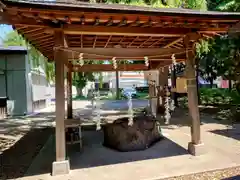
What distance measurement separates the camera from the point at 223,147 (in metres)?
5.41

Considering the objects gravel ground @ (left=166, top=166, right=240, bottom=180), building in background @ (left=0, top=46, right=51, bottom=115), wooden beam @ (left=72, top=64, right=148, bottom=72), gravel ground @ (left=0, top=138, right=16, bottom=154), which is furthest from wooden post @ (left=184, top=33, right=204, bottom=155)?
building in background @ (left=0, top=46, right=51, bottom=115)

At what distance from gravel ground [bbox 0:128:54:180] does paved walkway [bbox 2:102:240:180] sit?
268 mm

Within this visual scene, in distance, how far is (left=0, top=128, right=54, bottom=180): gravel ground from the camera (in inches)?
175

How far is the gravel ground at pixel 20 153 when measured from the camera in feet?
14.6

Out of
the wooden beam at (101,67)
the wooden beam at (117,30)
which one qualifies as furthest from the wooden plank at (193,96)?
the wooden beam at (101,67)

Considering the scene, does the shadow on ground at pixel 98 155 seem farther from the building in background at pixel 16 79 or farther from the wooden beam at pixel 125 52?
the building in background at pixel 16 79

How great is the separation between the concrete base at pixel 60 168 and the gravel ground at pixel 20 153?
0.66 meters

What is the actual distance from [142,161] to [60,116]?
184 cm

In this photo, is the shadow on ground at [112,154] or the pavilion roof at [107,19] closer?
the pavilion roof at [107,19]

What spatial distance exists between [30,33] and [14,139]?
13.4 ft

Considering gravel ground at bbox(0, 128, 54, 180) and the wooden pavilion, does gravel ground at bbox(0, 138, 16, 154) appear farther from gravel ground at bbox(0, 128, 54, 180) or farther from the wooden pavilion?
the wooden pavilion

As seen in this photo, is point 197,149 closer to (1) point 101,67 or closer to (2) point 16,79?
(1) point 101,67

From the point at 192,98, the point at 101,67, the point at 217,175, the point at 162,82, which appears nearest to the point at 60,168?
the point at 217,175

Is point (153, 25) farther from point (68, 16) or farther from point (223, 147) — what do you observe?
point (223, 147)
